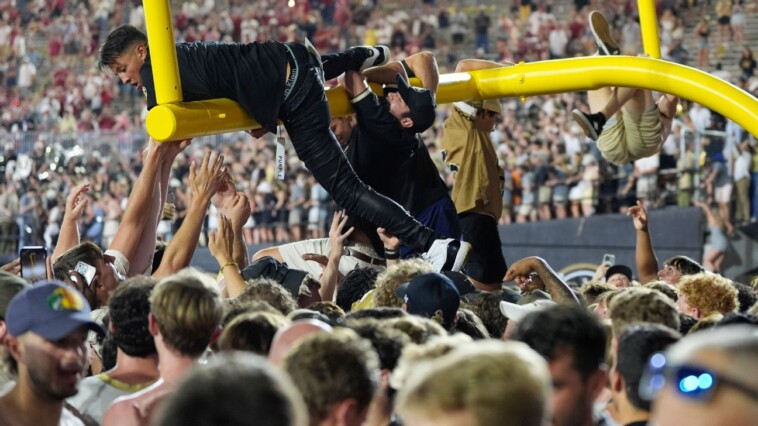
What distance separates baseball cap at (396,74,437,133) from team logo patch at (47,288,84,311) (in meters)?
2.97

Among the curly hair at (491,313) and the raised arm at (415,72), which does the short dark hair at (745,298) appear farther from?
the raised arm at (415,72)

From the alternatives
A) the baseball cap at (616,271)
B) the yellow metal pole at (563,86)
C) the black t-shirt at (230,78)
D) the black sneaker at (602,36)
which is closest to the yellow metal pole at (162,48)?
the yellow metal pole at (563,86)

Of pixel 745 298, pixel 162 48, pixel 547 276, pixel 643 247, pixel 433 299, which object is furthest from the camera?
pixel 643 247

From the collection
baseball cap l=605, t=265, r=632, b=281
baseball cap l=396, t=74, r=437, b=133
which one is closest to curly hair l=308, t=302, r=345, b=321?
baseball cap l=396, t=74, r=437, b=133

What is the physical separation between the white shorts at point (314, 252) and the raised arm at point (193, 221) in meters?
1.38

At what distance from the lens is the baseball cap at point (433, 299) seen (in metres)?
4.12

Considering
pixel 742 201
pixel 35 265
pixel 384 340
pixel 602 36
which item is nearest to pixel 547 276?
pixel 602 36

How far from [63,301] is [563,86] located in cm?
347

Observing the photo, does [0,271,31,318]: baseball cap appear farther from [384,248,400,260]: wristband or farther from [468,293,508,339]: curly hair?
[384,248,400,260]: wristband

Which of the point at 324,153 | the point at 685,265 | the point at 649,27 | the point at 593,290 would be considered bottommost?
the point at 685,265

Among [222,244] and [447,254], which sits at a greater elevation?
[222,244]

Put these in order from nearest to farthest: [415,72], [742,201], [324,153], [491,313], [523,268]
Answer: [491,313] < [324,153] < [415,72] < [523,268] < [742,201]

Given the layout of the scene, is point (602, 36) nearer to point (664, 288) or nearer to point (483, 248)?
point (483, 248)

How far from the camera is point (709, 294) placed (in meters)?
5.30
